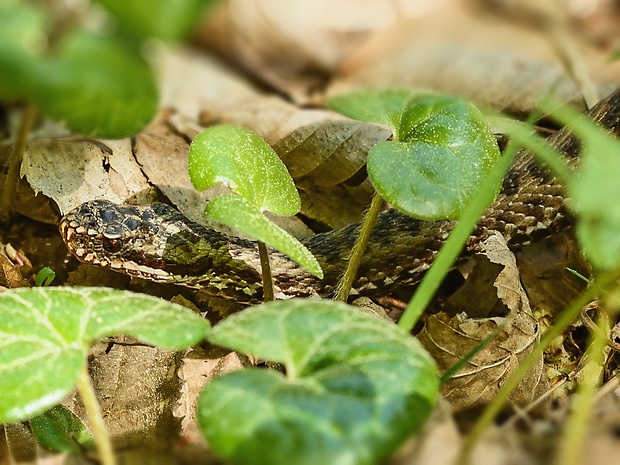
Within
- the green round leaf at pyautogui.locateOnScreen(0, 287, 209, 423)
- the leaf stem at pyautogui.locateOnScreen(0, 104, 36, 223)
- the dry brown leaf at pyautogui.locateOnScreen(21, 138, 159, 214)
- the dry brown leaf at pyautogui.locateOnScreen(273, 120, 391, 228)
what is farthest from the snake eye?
the green round leaf at pyautogui.locateOnScreen(0, 287, 209, 423)

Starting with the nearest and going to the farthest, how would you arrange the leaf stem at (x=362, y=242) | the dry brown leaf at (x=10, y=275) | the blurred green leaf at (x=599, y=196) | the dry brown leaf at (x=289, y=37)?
1. the blurred green leaf at (x=599, y=196)
2. the leaf stem at (x=362, y=242)
3. the dry brown leaf at (x=10, y=275)
4. the dry brown leaf at (x=289, y=37)

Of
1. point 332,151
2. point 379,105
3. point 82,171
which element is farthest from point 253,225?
point 82,171

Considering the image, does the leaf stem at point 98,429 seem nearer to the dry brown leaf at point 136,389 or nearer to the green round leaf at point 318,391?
the green round leaf at point 318,391

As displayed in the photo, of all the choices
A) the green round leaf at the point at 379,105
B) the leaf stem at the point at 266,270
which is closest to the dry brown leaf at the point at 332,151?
the green round leaf at the point at 379,105

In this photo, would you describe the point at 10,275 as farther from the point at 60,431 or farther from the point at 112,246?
the point at 60,431

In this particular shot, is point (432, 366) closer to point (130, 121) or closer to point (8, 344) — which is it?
point (130, 121)

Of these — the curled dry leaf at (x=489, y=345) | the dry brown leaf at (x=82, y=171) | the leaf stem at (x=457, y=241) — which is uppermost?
the leaf stem at (x=457, y=241)
